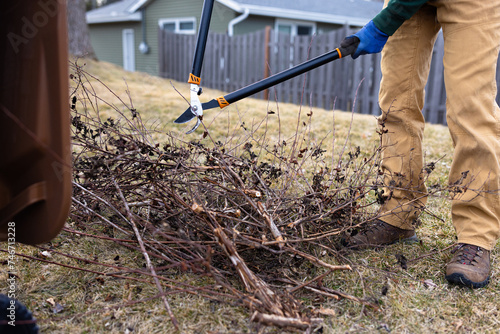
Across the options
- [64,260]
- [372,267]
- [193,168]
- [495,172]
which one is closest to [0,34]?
[193,168]

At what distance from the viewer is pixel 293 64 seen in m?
10.5

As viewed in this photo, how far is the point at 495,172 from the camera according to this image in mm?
2049

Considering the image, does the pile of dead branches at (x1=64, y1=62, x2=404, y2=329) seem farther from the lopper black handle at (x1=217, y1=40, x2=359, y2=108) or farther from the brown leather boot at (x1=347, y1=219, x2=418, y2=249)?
the lopper black handle at (x1=217, y1=40, x2=359, y2=108)

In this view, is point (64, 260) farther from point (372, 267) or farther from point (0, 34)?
point (372, 267)

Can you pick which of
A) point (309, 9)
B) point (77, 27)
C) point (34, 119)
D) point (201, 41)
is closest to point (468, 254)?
point (201, 41)

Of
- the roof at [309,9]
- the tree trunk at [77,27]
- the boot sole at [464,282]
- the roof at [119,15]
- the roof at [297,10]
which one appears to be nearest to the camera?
the boot sole at [464,282]

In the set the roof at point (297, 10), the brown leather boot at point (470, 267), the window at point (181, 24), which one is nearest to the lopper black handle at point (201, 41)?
A: the brown leather boot at point (470, 267)

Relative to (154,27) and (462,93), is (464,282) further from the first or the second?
(154,27)

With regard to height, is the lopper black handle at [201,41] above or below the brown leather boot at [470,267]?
above

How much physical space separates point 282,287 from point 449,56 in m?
1.39

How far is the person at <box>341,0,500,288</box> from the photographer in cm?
203

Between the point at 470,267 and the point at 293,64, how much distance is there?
8.96 meters

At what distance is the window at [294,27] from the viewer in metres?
16.0

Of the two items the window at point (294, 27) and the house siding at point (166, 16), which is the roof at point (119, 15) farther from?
the window at point (294, 27)
